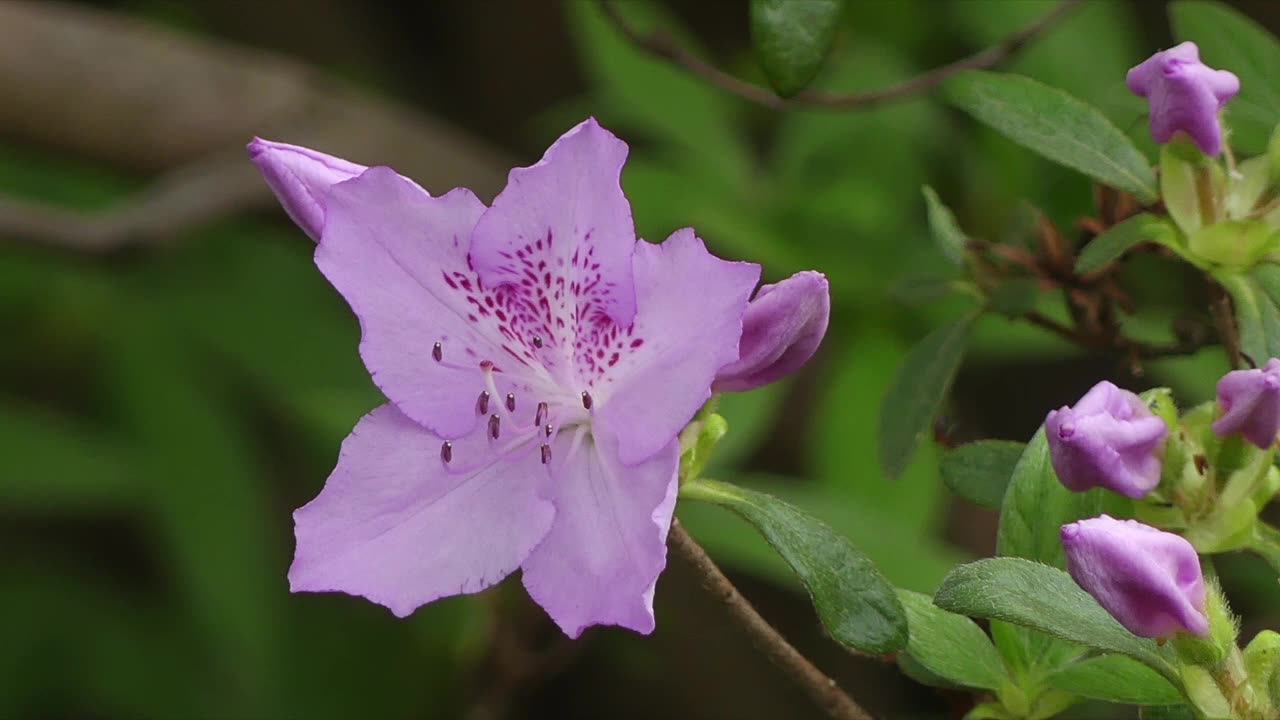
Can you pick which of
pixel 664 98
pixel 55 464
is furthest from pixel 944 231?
pixel 55 464

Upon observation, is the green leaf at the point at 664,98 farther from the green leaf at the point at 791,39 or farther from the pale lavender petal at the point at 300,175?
the pale lavender petal at the point at 300,175

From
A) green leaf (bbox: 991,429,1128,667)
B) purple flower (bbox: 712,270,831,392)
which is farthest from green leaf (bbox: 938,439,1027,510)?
purple flower (bbox: 712,270,831,392)

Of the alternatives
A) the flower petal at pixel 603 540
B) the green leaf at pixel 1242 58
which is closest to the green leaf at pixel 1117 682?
the flower petal at pixel 603 540

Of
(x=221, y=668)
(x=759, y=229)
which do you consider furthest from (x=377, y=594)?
(x=221, y=668)

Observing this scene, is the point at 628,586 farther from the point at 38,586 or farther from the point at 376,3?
the point at 376,3

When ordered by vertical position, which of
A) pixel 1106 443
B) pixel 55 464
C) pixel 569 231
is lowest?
pixel 55 464

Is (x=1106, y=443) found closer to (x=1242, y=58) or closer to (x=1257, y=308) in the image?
(x=1257, y=308)
